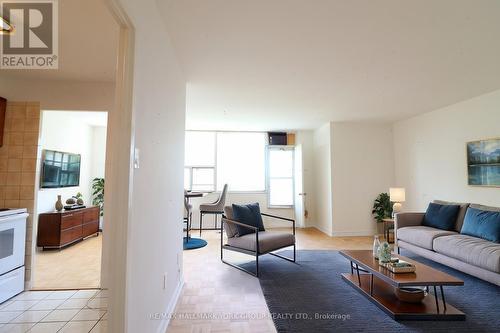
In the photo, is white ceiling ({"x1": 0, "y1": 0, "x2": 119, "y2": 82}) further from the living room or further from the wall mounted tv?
the wall mounted tv

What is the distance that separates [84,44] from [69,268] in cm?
278

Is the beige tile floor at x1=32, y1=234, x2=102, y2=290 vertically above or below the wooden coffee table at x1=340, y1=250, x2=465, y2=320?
below

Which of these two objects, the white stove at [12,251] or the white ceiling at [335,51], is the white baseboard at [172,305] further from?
the white ceiling at [335,51]

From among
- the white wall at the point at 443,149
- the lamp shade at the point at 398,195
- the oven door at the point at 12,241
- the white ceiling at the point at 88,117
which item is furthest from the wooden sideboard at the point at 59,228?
the white wall at the point at 443,149

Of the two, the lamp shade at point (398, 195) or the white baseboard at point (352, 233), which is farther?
the white baseboard at point (352, 233)

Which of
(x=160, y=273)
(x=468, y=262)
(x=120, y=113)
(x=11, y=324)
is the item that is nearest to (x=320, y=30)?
(x=120, y=113)

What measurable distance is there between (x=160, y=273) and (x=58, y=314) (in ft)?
3.96

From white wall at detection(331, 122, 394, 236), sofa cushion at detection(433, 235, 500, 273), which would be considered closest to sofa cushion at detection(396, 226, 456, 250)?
sofa cushion at detection(433, 235, 500, 273)

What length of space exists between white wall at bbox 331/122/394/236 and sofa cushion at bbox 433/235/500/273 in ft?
6.82

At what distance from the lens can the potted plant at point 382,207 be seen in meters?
5.14

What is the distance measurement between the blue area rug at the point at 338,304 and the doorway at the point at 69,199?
2.12 meters

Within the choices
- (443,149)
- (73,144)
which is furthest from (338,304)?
(73,144)

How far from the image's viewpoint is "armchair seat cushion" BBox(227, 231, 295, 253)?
10.2 ft

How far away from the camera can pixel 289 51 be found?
8.04 feet
